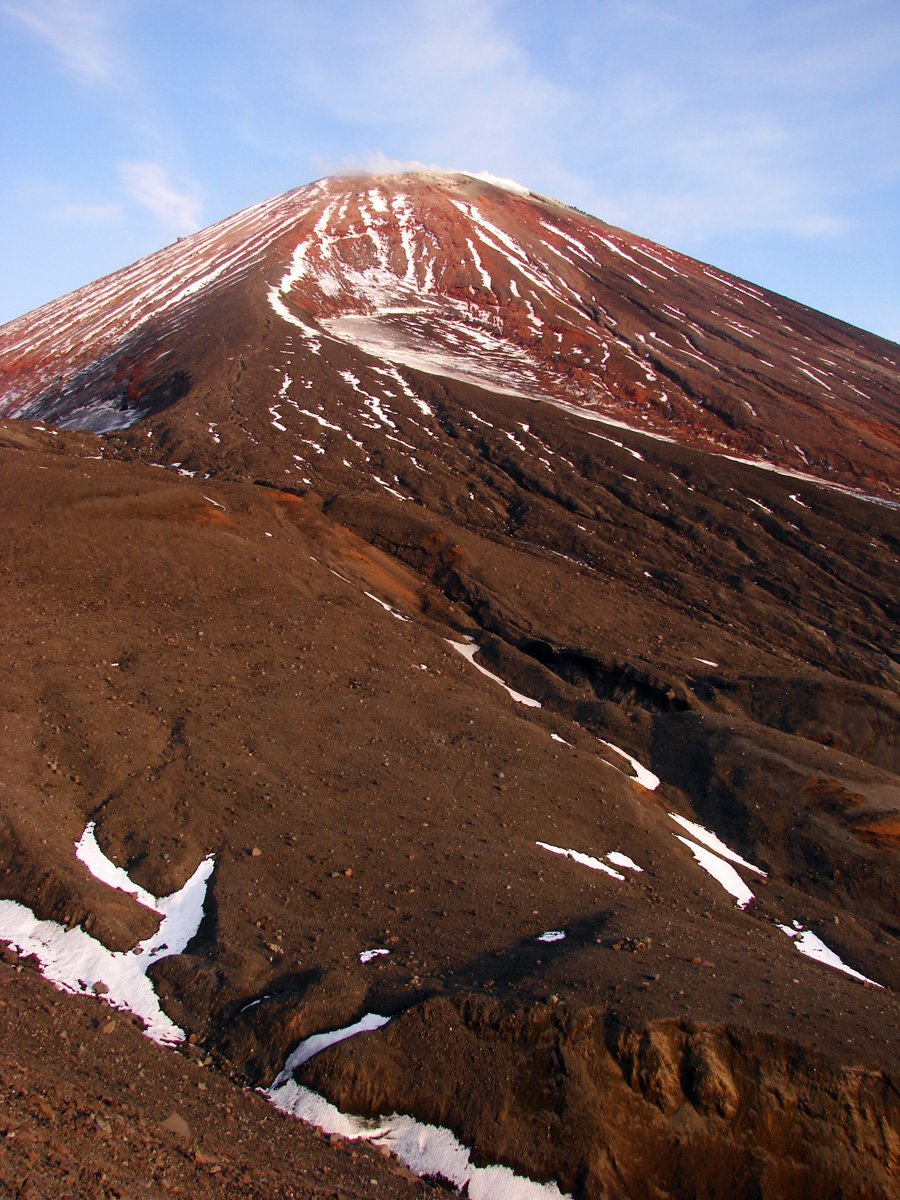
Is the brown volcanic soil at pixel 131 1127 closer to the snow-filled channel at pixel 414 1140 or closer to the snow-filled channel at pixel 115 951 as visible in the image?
the snow-filled channel at pixel 414 1140

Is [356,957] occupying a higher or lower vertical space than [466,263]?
lower

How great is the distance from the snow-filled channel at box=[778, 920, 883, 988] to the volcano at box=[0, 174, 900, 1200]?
174mm

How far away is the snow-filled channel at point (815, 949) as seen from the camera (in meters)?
17.4

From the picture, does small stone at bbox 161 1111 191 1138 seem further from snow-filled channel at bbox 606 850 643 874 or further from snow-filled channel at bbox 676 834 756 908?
snow-filled channel at bbox 676 834 756 908

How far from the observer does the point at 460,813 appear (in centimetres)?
1734

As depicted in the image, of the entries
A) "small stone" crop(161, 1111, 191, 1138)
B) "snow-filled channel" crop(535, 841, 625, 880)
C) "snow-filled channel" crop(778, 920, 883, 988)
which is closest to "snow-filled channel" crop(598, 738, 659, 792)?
"snow-filled channel" crop(778, 920, 883, 988)

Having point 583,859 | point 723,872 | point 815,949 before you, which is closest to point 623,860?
point 583,859

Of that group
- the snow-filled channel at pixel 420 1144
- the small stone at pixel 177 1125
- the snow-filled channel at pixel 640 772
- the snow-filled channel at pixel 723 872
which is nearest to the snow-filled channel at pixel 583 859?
the snow-filled channel at pixel 723 872

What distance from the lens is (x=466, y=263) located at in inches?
3369

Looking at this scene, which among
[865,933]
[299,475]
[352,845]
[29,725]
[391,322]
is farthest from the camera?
[391,322]

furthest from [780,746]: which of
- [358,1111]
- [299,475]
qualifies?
[299,475]

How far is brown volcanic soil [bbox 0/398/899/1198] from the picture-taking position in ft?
32.3

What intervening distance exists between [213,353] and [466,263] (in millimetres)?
38667

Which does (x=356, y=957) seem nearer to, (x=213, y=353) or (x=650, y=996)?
(x=650, y=996)
